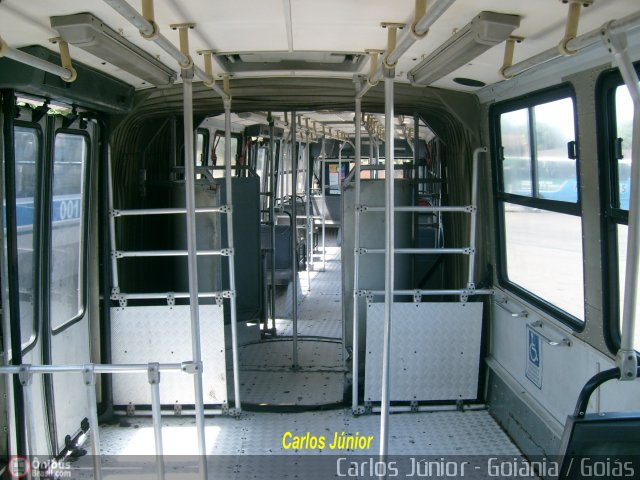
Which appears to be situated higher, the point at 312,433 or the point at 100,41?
the point at 100,41

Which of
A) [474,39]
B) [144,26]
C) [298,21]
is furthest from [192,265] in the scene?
[474,39]

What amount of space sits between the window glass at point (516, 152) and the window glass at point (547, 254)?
0.16 metres

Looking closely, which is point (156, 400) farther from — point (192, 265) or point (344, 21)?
point (344, 21)

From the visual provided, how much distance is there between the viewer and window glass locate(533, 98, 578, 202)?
10.6 ft

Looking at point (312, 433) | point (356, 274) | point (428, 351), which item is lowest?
point (312, 433)

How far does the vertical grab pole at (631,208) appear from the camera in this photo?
1850mm

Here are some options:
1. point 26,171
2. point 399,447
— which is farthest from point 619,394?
point 26,171

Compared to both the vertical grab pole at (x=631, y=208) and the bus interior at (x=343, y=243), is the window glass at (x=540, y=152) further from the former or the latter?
the vertical grab pole at (x=631, y=208)

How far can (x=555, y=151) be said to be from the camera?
343 cm

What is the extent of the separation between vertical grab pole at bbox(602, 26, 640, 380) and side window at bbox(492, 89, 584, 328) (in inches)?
51.5

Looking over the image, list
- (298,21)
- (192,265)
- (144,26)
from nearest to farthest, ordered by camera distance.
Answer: (144,26) < (192,265) < (298,21)

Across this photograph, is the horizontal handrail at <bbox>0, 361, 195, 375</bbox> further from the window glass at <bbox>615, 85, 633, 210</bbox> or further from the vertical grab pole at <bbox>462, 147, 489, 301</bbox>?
the vertical grab pole at <bbox>462, 147, 489, 301</bbox>
